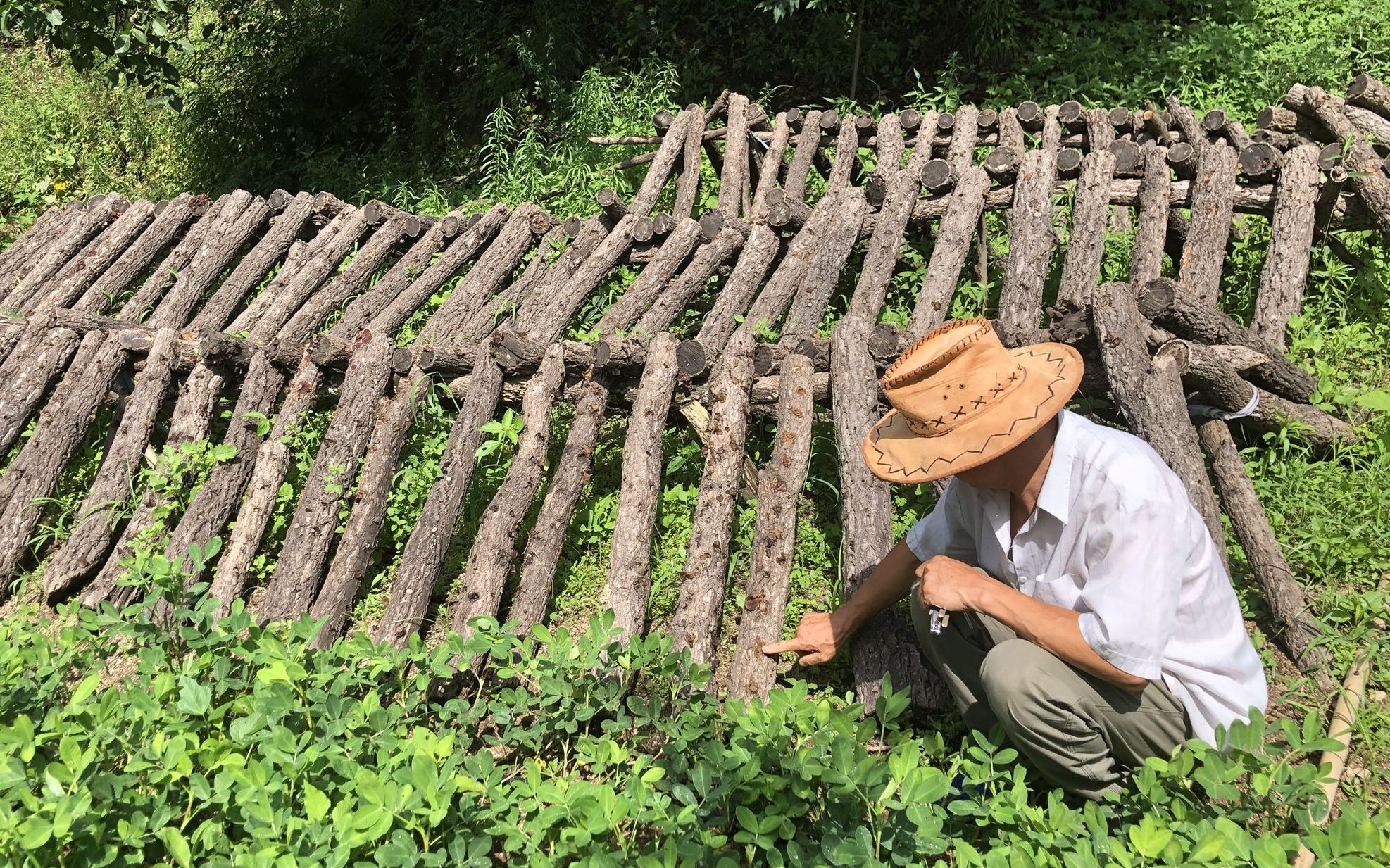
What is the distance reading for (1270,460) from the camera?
397cm

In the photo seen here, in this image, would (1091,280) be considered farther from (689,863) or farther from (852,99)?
(852,99)

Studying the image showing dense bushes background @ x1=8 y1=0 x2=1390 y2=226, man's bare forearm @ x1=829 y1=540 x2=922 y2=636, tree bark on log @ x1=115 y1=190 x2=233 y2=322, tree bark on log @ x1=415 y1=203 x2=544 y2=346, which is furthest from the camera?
dense bushes background @ x1=8 y1=0 x2=1390 y2=226

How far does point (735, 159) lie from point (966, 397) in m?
4.62

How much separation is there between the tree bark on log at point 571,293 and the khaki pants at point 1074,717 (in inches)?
116

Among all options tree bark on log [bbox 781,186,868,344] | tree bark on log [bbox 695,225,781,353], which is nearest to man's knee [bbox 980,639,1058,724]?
tree bark on log [bbox 781,186,868,344]

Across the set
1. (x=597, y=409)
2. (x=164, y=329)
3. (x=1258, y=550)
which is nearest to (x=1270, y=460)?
(x=1258, y=550)

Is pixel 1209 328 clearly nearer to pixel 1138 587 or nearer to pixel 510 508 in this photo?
pixel 1138 587

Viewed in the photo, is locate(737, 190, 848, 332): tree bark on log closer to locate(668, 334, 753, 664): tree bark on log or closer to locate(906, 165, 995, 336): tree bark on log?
locate(906, 165, 995, 336): tree bark on log

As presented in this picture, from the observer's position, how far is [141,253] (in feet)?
20.2

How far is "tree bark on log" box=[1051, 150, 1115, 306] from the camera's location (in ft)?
15.2

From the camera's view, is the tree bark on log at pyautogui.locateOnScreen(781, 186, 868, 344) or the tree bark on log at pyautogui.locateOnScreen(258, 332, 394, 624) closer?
the tree bark on log at pyautogui.locateOnScreen(258, 332, 394, 624)

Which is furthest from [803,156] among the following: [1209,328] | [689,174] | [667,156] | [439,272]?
[1209,328]

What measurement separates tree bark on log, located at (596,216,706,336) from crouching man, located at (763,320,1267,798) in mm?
2460

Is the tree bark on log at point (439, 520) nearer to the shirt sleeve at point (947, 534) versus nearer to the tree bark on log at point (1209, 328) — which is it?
the shirt sleeve at point (947, 534)
